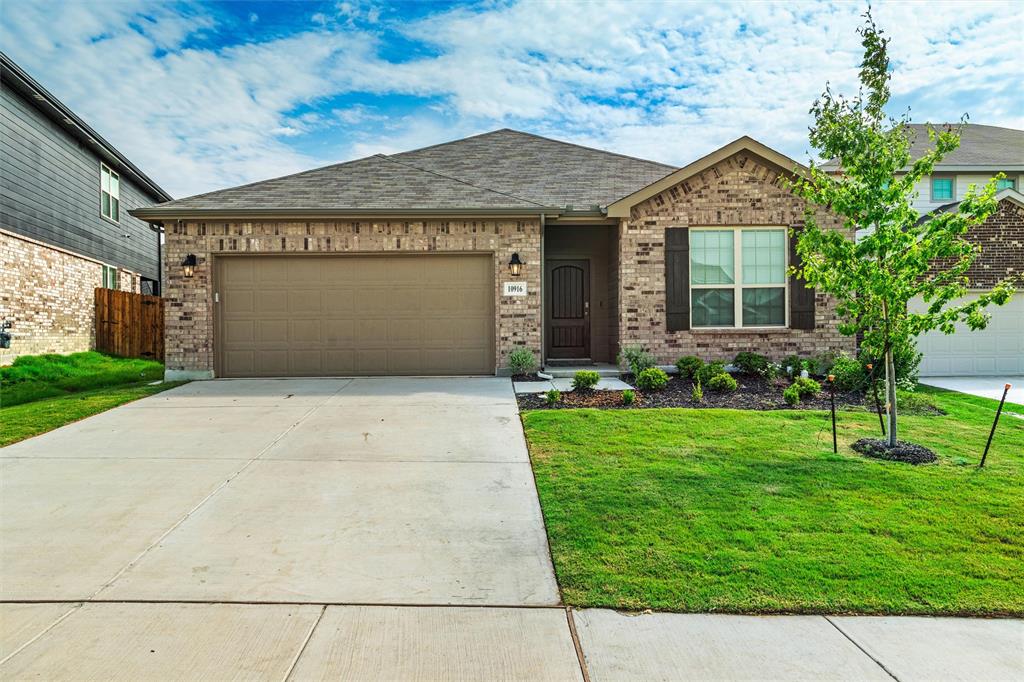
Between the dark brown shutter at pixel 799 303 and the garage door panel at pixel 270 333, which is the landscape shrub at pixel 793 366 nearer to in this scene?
the dark brown shutter at pixel 799 303

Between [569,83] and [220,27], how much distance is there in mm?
6557

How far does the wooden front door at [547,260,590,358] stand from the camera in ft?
41.0

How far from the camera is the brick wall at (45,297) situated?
1295 centimetres

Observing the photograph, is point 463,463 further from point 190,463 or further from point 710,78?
point 710,78

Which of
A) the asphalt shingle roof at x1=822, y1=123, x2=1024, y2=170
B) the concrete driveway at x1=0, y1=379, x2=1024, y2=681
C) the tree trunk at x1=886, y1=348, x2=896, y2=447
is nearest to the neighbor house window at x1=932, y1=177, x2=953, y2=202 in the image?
the asphalt shingle roof at x1=822, y1=123, x2=1024, y2=170

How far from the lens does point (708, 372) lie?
382 inches

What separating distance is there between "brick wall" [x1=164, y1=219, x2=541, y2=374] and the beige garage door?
Result: 22cm

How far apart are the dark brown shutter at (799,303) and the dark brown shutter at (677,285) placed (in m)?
1.92

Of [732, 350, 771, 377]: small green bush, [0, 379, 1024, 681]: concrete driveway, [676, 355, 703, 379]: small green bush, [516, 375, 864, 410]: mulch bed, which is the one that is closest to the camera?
[0, 379, 1024, 681]: concrete driveway

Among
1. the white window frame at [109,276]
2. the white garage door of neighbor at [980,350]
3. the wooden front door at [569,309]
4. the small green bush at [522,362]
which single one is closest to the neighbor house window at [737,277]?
the wooden front door at [569,309]

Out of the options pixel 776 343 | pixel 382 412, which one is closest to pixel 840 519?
pixel 382 412

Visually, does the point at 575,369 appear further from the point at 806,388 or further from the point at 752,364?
the point at 806,388

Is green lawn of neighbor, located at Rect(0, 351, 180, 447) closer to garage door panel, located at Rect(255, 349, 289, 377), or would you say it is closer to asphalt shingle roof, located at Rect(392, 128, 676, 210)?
garage door panel, located at Rect(255, 349, 289, 377)

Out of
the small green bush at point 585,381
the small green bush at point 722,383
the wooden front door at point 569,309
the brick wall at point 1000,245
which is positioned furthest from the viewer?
the wooden front door at point 569,309
